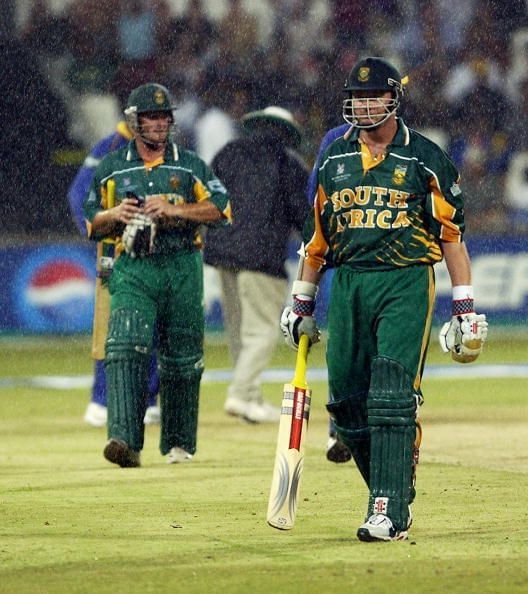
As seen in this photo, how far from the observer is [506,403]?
14.5 m

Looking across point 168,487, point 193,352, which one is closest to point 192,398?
point 193,352

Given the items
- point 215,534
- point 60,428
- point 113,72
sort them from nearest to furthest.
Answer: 1. point 215,534
2. point 60,428
3. point 113,72

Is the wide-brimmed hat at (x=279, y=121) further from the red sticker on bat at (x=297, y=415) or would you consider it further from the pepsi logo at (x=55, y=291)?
the pepsi logo at (x=55, y=291)

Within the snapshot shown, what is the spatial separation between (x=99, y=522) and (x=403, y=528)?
5.14 ft

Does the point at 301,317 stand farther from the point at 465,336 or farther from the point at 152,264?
the point at 152,264

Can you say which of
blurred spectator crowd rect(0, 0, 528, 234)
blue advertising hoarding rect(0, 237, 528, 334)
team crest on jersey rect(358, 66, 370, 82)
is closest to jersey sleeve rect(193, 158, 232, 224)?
team crest on jersey rect(358, 66, 370, 82)

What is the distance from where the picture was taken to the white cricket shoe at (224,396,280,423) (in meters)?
13.3

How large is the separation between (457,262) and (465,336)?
345mm

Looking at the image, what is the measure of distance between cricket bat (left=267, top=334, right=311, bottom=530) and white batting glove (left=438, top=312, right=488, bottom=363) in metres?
0.69

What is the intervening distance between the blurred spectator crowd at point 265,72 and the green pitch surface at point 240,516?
708 centimetres

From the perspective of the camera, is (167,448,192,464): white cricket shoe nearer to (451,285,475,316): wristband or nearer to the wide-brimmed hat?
(451,285,475,316): wristband

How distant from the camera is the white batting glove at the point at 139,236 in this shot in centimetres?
1013

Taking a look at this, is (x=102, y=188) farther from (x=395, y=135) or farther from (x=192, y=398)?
(x=395, y=135)

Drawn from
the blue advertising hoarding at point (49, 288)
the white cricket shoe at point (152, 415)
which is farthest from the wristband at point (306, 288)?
the blue advertising hoarding at point (49, 288)
